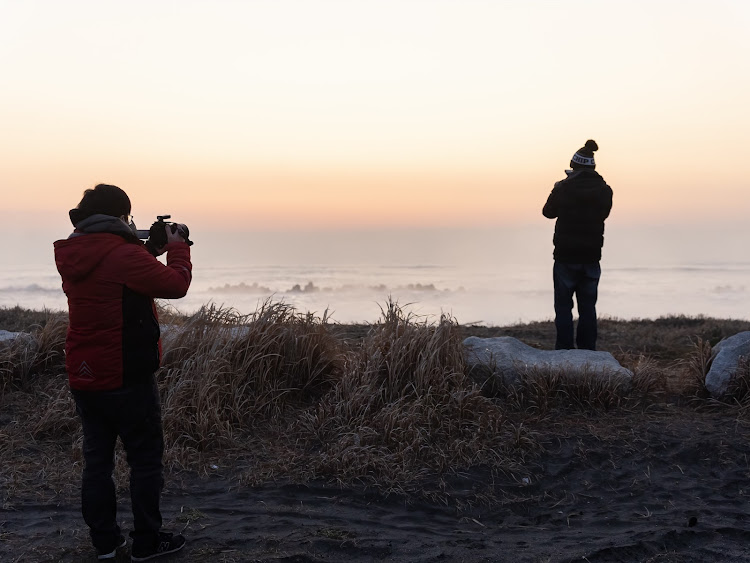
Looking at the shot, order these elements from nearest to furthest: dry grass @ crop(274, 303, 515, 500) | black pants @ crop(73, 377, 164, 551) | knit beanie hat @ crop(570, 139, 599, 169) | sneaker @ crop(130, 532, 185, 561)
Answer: black pants @ crop(73, 377, 164, 551) < sneaker @ crop(130, 532, 185, 561) < dry grass @ crop(274, 303, 515, 500) < knit beanie hat @ crop(570, 139, 599, 169)

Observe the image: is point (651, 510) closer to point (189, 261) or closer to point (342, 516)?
point (342, 516)

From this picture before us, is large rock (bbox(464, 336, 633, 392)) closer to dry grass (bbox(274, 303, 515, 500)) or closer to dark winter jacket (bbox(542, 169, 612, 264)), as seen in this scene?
dry grass (bbox(274, 303, 515, 500))

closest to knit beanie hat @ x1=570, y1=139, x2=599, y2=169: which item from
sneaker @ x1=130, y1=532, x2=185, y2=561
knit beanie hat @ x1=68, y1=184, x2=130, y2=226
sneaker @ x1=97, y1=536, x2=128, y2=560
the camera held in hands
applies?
the camera held in hands

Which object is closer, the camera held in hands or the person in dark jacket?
the camera held in hands

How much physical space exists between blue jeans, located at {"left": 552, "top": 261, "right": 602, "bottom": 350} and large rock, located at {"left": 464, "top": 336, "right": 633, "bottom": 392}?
742mm

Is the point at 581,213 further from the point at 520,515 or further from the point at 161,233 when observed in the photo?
the point at 161,233

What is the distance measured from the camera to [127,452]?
3.91 metres

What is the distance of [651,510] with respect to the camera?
4.96 metres

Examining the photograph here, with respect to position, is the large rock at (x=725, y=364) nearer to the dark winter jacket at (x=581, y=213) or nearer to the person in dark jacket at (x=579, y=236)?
the person in dark jacket at (x=579, y=236)

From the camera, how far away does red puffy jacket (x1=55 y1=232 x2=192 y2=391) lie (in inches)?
148

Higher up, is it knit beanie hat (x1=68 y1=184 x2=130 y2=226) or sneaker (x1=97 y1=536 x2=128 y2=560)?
knit beanie hat (x1=68 y1=184 x2=130 y2=226)

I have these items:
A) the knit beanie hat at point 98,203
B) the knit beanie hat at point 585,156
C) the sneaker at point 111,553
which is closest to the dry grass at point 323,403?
the sneaker at point 111,553

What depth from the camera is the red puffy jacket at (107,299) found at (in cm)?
376

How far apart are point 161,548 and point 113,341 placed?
1.28 metres
